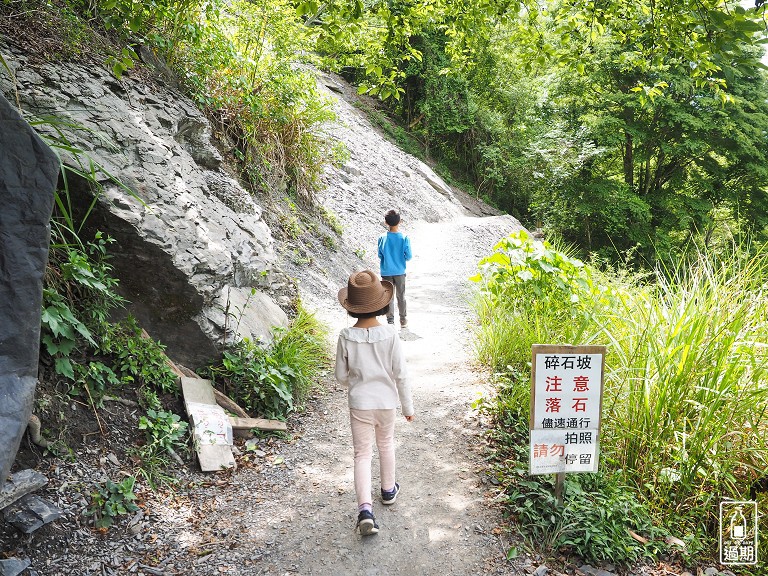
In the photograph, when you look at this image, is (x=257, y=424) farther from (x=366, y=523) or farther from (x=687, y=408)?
(x=687, y=408)

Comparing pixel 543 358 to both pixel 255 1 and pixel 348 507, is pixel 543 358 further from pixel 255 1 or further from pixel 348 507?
pixel 255 1

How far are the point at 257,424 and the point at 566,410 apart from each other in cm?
247

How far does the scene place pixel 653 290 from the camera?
16.8ft

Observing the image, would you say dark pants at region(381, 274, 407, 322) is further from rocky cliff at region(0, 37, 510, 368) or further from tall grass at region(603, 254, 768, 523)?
tall grass at region(603, 254, 768, 523)

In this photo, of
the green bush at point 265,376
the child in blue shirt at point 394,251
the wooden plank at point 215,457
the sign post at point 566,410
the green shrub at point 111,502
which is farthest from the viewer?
the child in blue shirt at point 394,251

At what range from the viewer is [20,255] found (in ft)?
8.55

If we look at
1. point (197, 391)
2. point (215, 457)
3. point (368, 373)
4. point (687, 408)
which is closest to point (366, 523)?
point (368, 373)

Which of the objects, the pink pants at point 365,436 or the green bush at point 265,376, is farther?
the green bush at point 265,376

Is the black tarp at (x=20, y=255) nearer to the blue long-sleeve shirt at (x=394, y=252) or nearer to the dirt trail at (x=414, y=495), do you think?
the dirt trail at (x=414, y=495)

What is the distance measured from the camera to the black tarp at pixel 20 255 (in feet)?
8.18

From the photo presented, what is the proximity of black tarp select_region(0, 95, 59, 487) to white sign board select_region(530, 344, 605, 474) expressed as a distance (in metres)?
2.69

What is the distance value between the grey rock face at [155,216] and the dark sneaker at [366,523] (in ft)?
6.97

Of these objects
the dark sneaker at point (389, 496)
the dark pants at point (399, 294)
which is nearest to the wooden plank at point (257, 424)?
the dark sneaker at point (389, 496)

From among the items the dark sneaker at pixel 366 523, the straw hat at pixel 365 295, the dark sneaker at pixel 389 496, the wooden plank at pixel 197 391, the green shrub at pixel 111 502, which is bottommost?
the dark sneaker at pixel 389 496
